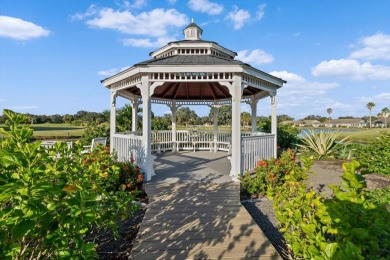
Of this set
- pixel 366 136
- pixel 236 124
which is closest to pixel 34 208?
pixel 236 124

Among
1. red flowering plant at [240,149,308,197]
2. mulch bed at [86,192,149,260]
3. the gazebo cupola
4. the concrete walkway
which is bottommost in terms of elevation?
mulch bed at [86,192,149,260]

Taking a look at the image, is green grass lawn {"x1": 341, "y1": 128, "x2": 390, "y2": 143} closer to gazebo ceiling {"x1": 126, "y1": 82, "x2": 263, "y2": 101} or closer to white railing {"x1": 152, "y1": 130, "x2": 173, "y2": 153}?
gazebo ceiling {"x1": 126, "y1": 82, "x2": 263, "y2": 101}

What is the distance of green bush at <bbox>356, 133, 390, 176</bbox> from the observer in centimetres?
694

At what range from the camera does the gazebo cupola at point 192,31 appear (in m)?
9.59

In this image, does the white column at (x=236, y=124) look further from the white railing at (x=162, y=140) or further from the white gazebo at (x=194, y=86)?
the white railing at (x=162, y=140)

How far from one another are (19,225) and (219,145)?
11.1 m

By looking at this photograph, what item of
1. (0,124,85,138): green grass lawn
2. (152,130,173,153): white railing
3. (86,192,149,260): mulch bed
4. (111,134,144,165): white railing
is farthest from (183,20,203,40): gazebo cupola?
(0,124,85,138): green grass lawn

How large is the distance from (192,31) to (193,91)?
2914 mm

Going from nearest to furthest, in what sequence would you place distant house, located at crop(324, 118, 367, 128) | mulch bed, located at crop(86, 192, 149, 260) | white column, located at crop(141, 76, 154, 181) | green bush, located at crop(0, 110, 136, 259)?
green bush, located at crop(0, 110, 136, 259), mulch bed, located at crop(86, 192, 149, 260), white column, located at crop(141, 76, 154, 181), distant house, located at crop(324, 118, 367, 128)

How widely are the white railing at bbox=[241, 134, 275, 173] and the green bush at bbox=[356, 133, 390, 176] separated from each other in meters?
3.00

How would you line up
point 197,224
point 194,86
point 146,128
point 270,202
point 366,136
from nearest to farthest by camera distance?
point 197,224 < point 270,202 < point 146,128 < point 194,86 < point 366,136

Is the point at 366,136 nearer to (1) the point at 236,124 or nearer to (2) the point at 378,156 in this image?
(2) the point at 378,156

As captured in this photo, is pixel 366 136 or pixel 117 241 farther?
pixel 366 136

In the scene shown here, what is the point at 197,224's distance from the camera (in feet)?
11.8
